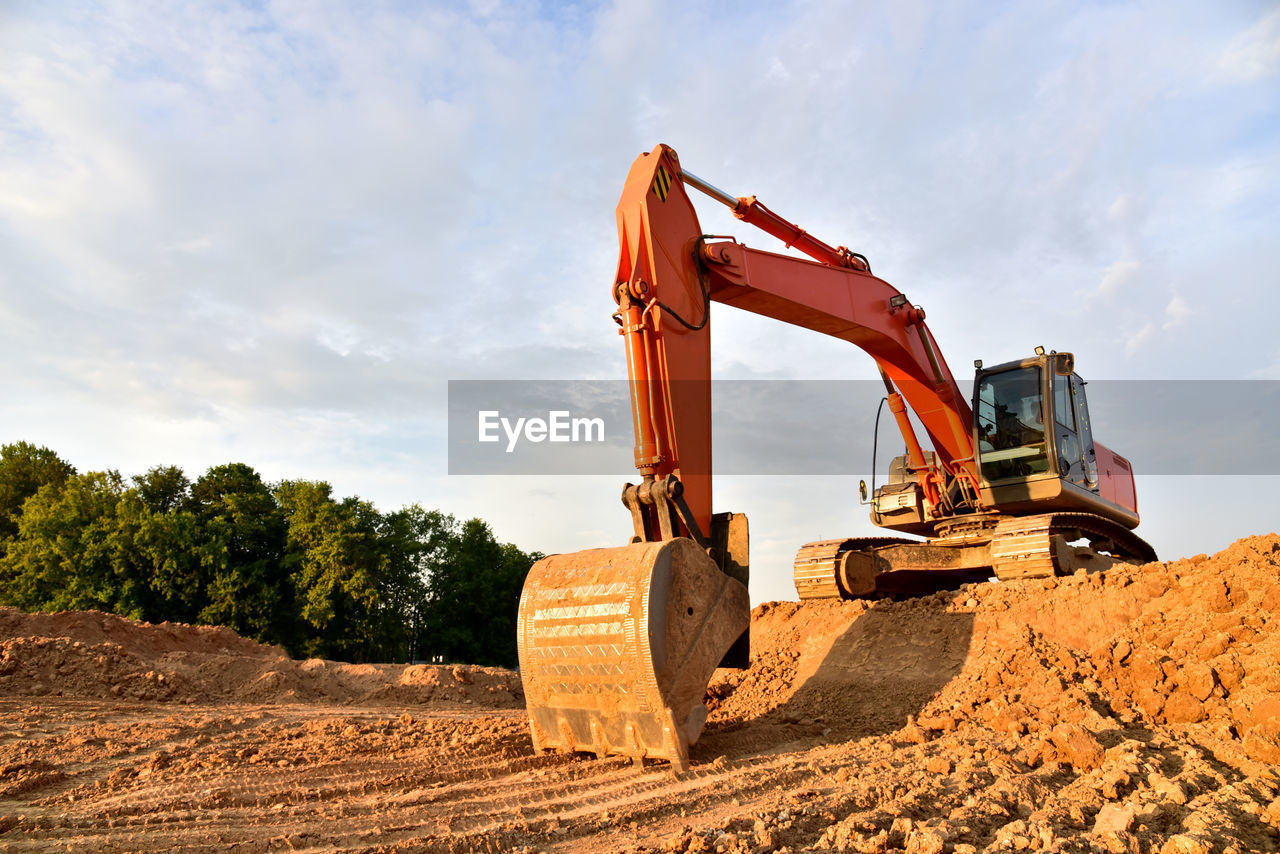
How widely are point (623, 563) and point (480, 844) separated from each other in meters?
1.99

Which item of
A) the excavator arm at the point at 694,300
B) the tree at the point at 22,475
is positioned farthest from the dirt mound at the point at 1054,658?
the tree at the point at 22,475

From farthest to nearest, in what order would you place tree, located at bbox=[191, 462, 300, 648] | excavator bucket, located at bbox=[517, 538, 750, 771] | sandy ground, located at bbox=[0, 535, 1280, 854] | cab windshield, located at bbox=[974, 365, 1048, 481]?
tree, located at bbox=[191, 462, 300, 648] → cab windshield, located at bbox=[974, 365, 1048, 481] → excavator bucket, located at bbox=[517, 538, 750, 771] → sandy ground, located at bbox=[0, 535, 1280, 854]

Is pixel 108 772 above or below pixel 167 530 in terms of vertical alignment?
below

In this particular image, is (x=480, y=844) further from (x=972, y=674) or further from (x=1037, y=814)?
(x=972, y=674)

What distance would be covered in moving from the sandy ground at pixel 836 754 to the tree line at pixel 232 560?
45.9ft

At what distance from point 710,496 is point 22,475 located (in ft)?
109

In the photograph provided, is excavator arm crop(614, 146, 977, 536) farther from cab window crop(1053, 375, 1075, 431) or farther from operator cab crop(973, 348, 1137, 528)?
cab window crop(1053, 375, 1075, 431)

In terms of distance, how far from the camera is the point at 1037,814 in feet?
12.9

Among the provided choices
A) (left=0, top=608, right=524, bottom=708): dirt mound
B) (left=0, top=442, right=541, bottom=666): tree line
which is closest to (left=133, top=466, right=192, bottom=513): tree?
(left=0, top=442, right=541, bottom=666): tree line

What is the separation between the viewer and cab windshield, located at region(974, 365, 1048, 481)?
373 inches

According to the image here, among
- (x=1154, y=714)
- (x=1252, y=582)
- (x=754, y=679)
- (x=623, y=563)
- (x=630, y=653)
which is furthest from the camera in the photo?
(x=754, y=679)

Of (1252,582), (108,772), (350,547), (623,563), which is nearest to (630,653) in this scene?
(623,563)

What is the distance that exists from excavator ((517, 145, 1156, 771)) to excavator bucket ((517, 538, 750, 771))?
0.5 inches

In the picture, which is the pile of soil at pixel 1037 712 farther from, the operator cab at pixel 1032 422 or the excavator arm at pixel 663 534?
the operator cab at pixel 1032 422
